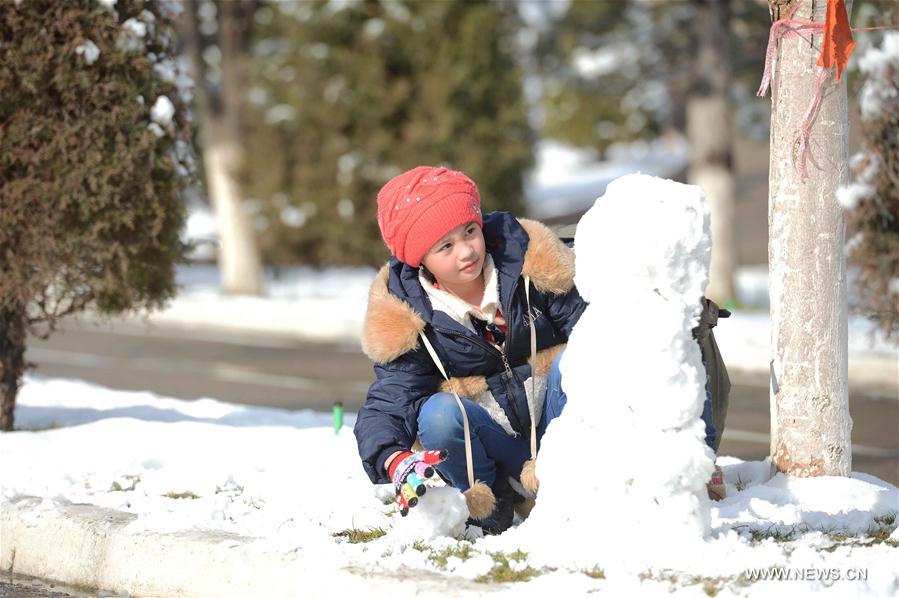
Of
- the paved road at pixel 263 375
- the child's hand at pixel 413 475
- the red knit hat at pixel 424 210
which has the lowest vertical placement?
the paved road at pixel 263 375

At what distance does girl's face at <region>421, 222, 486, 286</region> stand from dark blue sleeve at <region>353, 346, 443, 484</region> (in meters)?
0.27

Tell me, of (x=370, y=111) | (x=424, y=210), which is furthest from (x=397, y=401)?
(x=370, y=111)

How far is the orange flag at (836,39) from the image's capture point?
4570mm

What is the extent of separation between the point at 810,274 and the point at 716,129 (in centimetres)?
1051

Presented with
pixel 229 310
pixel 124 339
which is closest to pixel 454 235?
pixel 124 339

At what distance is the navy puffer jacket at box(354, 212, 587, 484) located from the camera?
4.36 m

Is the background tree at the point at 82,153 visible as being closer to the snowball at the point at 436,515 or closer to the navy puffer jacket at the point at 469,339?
the navy puffer jacket at the point at 469,339

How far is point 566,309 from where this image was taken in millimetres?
4492

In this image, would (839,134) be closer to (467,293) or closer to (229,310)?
(467,293)

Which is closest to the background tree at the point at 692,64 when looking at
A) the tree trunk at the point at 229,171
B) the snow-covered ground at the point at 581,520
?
the tree trunk at the point at 229,171

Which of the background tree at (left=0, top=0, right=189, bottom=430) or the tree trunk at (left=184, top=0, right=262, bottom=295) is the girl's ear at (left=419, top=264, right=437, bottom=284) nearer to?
the background tree at (left=0, top=0, right=189, bottom=430)

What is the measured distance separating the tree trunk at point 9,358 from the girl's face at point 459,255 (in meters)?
2.83

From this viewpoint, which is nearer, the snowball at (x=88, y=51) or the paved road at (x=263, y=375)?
the snowball at (x=88, y=51)

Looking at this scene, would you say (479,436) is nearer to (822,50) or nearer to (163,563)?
(163,563)
